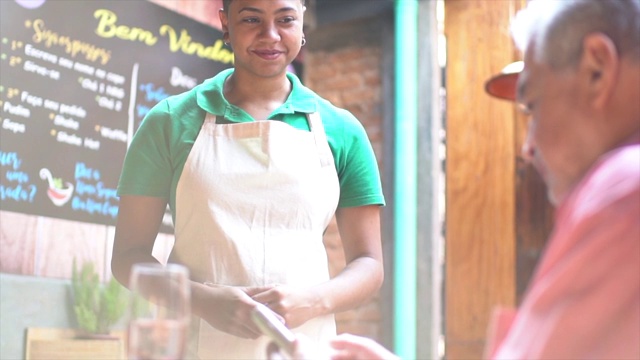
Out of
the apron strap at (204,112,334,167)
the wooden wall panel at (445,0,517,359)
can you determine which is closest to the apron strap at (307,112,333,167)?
the apron strap at (204,112,334,167)

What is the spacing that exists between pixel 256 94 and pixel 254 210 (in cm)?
23

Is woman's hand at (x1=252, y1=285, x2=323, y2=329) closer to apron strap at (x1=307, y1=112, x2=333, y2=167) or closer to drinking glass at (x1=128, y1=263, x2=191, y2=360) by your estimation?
apron strap at (x1=307, y1=112, x2=333, y2=167)

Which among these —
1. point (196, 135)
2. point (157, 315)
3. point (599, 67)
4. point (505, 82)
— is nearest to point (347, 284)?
point (196, 135)

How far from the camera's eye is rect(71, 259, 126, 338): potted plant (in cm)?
285

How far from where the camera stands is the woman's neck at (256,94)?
74.9 inches

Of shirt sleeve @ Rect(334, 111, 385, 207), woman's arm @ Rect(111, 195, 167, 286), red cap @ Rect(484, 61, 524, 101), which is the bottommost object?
woman's arm @ Rect(111, 195, 167, 286)

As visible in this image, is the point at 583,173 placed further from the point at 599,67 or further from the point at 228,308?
the point at 228,308

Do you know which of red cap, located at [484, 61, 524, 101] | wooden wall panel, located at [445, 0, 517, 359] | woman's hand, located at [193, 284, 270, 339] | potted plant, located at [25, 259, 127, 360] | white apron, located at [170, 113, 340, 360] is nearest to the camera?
woman's hand, located at [193, 284, 270, 339]

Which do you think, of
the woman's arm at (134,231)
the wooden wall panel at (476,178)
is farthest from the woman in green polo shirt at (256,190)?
the wooden wall panel at (476,178)

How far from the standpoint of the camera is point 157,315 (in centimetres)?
100

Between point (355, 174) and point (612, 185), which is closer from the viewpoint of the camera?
point (612, 185)

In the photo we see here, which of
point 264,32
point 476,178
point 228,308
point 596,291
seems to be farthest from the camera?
point 476,178

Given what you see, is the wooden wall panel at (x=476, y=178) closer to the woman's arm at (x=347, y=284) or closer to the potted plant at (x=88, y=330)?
the potted plant at (x=88, y=330)

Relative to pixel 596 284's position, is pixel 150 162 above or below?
above
